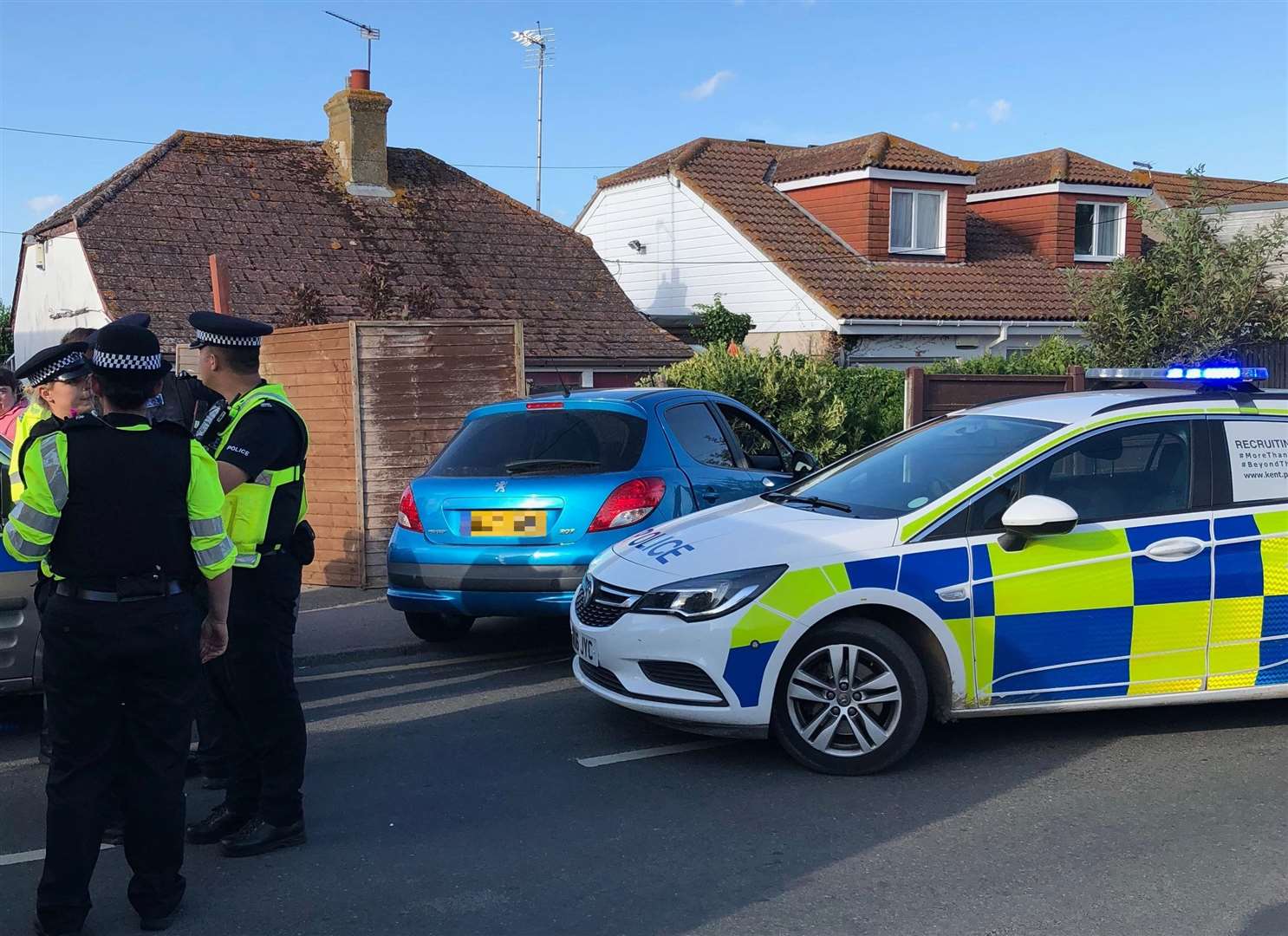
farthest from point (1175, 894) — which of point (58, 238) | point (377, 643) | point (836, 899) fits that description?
point (58, 238)

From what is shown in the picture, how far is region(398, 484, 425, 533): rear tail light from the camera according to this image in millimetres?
7715

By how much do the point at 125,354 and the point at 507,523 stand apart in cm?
360

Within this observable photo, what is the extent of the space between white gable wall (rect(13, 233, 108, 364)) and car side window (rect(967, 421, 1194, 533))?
47.6 feet

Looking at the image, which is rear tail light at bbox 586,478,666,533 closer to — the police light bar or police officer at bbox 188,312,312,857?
the police light bar

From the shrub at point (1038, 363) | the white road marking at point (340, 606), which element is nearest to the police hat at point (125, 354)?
the white road marking at point (340, 606)

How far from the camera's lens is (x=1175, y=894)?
418 centimetres

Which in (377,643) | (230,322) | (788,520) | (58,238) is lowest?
(377,643)

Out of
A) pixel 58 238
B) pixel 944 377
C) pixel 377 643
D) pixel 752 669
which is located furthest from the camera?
pixel 58 238

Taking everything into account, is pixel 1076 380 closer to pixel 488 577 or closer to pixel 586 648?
pixel 488 577

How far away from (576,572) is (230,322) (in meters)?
2.93

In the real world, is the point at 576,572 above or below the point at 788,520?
below

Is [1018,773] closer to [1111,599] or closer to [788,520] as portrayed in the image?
[1111,599]

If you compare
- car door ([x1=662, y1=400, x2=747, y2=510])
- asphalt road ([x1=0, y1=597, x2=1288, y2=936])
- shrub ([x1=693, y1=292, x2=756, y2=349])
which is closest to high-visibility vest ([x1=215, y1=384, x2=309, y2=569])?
asphalt road ([x1=0, y1=597, x2=1288, y2=936])

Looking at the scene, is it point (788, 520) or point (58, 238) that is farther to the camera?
point (58, 238)
